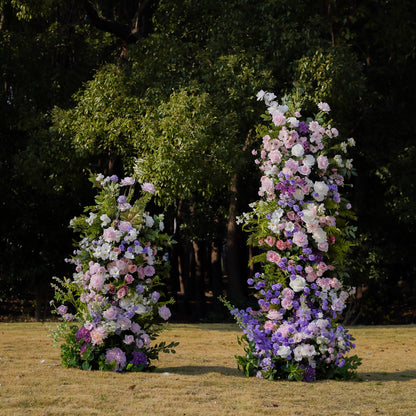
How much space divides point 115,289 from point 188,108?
690 cm

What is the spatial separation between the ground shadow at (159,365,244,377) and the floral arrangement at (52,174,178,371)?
39cm

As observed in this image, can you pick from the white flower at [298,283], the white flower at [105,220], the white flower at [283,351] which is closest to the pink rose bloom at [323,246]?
the white flower at [298,283]

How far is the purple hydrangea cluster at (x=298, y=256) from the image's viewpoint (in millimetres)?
8180

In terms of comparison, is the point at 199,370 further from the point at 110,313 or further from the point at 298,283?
the point at 298,283

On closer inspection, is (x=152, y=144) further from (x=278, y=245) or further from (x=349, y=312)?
(x=349, y=312)

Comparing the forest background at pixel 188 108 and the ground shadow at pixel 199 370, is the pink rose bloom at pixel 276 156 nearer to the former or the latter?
the ground shadow at pixel 199 370

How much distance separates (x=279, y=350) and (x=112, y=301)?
2076 millimetres

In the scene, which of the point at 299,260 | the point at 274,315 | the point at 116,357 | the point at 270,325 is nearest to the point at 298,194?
the point at 299,260

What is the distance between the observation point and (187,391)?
23.4 ft

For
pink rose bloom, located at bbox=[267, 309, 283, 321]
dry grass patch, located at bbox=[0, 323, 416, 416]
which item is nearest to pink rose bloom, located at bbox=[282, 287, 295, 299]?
pink rose bloom, located at bbox=[267, 309, 283, 321]

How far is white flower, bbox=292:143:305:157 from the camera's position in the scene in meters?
8.26

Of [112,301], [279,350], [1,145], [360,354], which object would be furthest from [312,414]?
[1,145]

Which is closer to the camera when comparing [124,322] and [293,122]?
[124,322]

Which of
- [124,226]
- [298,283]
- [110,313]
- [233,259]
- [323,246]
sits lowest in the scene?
[110,313]
